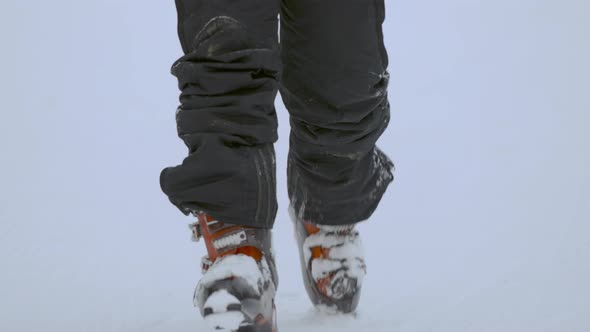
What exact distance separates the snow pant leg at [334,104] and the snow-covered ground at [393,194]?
0.20 meters

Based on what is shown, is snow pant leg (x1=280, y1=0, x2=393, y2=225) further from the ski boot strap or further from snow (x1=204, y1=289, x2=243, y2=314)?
snow (x1=204, y1=289, x2=243, y2=314)

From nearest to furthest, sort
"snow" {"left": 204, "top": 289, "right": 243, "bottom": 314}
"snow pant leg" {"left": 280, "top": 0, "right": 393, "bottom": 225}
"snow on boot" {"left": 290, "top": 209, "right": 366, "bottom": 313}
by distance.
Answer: "snow" {"left": 204, "top": 289, "right": 243, "bottom": 314} → "snow pant leg" {"left": 280, "top": 0, "right": 393, "bottom": 225} → "snow on boot" {"left": 290, "top": 209, "right": 366, "bottom": 313}

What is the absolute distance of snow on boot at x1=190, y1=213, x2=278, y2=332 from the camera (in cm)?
102

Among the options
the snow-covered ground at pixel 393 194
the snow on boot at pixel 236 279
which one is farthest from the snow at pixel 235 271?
the snow-covered ground at pixel 393 194

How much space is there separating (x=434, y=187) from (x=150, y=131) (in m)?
1.11

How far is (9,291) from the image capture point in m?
1.51

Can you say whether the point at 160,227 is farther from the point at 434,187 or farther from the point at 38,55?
the point at 38,55

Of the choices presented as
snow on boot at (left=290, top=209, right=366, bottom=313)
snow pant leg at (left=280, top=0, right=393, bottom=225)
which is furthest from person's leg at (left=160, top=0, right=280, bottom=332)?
snow on boot at (left=290, top=209, right=366, bottom=313)

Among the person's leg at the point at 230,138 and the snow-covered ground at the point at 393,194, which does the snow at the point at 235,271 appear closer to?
the person's leg at the point at 230,138

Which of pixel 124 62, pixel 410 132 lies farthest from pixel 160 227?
pixel 124 62

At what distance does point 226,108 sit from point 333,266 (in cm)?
41

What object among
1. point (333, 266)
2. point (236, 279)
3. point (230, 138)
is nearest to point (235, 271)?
point (236, 279)

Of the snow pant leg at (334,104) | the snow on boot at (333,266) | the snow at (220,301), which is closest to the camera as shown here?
the snow at (220,301)

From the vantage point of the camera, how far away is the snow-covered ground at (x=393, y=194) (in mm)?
1387
